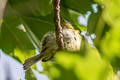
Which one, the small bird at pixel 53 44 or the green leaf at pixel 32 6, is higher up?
the green leaf at pixel 32 6

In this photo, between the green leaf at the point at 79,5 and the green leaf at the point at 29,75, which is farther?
the green leaf at the point at 79,5

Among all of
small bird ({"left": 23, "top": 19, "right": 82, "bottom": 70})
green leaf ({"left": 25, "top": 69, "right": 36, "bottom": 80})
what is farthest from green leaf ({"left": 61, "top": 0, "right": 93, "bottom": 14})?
green leaf ({"left": 25, "top": 69, "right": 36, "bottom": 80})

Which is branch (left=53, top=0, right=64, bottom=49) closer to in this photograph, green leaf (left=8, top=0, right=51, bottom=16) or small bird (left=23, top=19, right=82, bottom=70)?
small bird (left=23, top=19, right=82, bottom=70)

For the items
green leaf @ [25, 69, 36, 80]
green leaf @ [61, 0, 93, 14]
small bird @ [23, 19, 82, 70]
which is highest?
green leaf @ [61, 0, 93, 14]

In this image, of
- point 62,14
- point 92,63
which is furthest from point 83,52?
point 62,14

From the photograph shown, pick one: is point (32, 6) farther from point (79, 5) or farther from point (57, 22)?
point (57, 22)

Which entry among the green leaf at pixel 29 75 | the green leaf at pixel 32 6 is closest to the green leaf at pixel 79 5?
the green leaf at pixel 32 6

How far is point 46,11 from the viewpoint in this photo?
8.34 feet

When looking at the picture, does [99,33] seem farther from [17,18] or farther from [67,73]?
[17,18]

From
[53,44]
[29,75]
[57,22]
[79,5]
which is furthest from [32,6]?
[57,22]

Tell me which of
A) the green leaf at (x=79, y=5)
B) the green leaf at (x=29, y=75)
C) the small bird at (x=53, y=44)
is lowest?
the green leaf at (x=29, y=75)

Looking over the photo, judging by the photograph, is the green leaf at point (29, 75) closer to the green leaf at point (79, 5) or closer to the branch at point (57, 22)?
the branch at point (57, 22)

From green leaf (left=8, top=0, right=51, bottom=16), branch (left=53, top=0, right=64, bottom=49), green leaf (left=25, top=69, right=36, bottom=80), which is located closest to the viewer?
branch (left=53, top=0, right=64, bottom=49)

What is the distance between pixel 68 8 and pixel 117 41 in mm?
2054
